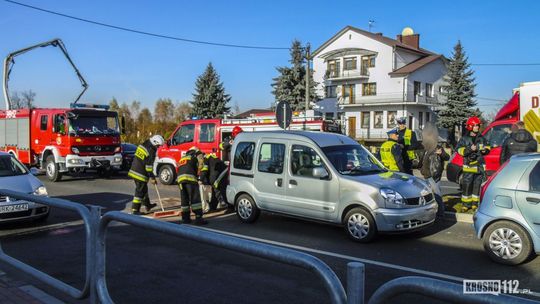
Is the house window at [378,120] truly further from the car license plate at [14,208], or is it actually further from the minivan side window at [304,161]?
the car license plate at [14,208]

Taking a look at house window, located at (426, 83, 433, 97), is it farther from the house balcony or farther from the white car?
the white car

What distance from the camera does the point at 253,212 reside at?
8.87m

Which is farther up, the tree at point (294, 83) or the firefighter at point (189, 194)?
the tree at point (294, 83)

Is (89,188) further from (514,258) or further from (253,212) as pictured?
(514,258)

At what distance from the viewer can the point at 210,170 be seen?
10.4 meters

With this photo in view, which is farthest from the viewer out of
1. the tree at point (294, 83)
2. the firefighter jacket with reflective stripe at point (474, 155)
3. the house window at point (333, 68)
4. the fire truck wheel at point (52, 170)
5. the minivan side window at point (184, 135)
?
the house window at point (333, 68)

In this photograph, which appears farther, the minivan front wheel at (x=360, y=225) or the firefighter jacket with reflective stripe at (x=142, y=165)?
the firefighter jacket with reflective stripe at (x=142, y=165)

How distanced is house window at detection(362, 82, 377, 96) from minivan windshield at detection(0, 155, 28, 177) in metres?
46.7

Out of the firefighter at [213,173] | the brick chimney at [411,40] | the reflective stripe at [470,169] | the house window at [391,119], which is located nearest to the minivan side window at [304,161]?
the firefighter at [213,173]

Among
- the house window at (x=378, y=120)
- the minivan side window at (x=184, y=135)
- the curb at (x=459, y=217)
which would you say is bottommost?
the curb at (x=459, y=217)

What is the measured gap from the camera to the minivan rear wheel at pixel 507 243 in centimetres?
585

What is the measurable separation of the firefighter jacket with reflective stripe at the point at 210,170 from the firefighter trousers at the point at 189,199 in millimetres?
1380

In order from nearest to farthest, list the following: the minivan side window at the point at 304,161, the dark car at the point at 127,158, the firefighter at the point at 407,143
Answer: the minivan side window at the point at 304,161, the firefighter at the point at 407,143, the dark car at the point at 127,158

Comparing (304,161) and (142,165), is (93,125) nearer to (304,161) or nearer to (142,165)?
(142,165)
